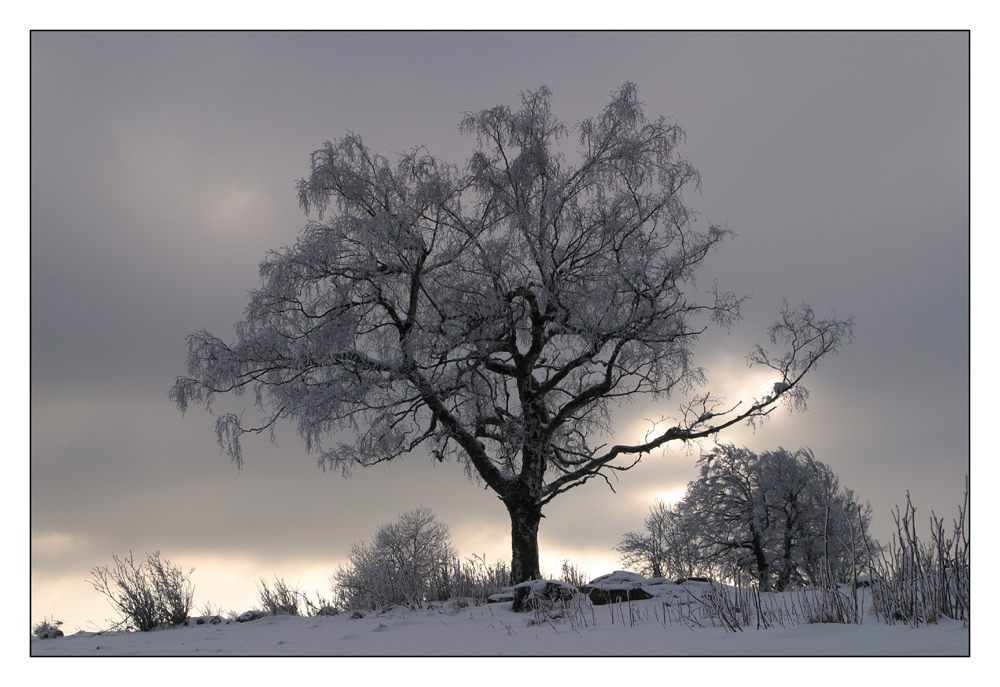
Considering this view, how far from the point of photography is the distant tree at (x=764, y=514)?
1056 inches

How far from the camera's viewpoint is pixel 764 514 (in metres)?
27.0

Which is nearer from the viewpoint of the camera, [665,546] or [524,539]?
[524,539]

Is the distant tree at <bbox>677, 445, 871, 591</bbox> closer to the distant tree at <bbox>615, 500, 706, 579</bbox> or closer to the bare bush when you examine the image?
the distant tree at <bbox>615, 500, 706, 579</bbox>

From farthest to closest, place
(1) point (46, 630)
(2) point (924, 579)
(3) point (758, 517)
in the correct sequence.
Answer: (3) point (758, 517) → (1) point (46, 630) → (2) point (924, 579)

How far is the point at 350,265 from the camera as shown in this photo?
12.4m

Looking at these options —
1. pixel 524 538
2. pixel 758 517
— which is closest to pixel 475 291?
pixel 524 538

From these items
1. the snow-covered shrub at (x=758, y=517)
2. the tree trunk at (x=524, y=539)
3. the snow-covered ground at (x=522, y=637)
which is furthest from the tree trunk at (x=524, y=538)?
the snow-covered shrub at (x=758, y=517)

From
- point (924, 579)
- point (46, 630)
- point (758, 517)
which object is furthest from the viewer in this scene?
point (758, 517)

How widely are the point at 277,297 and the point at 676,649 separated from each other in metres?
9.84

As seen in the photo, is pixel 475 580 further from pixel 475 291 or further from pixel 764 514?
pixel 764 514

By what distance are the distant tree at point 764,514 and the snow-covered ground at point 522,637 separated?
18.0m

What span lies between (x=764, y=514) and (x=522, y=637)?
2320 centimetres

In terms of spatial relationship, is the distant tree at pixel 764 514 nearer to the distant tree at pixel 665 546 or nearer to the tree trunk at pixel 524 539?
the distant tree at pixel 665 546
